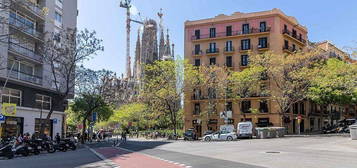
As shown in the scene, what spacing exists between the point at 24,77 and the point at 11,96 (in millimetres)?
2445

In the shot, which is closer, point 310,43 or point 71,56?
point 71,56

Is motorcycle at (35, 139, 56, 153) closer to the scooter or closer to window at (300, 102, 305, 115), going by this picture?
the scooter

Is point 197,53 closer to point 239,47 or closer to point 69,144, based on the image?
point 239,47

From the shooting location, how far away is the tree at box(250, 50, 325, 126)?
171ft

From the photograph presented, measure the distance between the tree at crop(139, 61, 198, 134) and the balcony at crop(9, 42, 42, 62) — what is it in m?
17.8

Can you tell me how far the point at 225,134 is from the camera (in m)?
44.2

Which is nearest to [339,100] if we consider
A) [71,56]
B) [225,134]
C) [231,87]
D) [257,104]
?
[257,104]

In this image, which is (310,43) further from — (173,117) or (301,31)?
(173,117)

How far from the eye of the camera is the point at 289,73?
5228cm

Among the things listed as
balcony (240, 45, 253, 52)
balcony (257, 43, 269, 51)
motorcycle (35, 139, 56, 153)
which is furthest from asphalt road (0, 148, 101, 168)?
balcony (240, 45, 253, 52)

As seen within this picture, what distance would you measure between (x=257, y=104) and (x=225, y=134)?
62.4ft

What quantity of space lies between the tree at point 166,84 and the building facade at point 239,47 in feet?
24.7

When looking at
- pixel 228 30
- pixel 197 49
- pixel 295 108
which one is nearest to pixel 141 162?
pixel 228 30

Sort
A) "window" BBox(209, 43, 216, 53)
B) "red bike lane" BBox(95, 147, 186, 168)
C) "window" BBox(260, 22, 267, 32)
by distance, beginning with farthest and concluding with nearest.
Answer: "window" BBox(209, 43, 216, 53)
"window" BBox(260, 22, 267, 32)
"red bike lane" BBox(95, 147, 186, 168)
